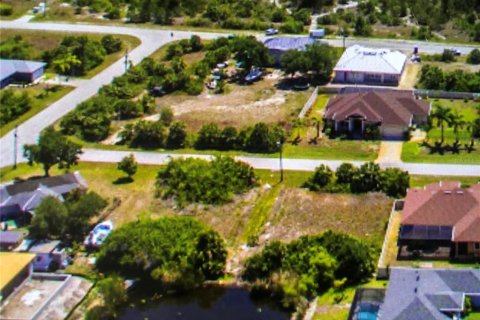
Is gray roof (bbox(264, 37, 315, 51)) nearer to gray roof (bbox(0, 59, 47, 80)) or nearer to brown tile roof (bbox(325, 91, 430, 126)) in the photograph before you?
brown tile roof (bbox(325, 91, 430, 126))

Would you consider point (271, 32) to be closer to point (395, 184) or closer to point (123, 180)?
point (123, 180)

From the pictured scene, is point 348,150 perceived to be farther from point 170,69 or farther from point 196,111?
point 170,69

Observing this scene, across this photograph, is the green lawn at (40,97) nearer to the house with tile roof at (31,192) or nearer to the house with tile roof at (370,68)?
the house with tile roof at (31,192)

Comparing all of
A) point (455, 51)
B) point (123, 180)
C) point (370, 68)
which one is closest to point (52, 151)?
point (123, 180)

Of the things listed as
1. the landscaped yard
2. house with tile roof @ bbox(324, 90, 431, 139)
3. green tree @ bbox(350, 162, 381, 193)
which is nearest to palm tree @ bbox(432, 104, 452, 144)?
the landscaped yard

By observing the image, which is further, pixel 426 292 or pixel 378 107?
pixel 378 107

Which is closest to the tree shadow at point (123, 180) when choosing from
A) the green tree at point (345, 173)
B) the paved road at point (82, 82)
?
the paved road at point (82, 82)
